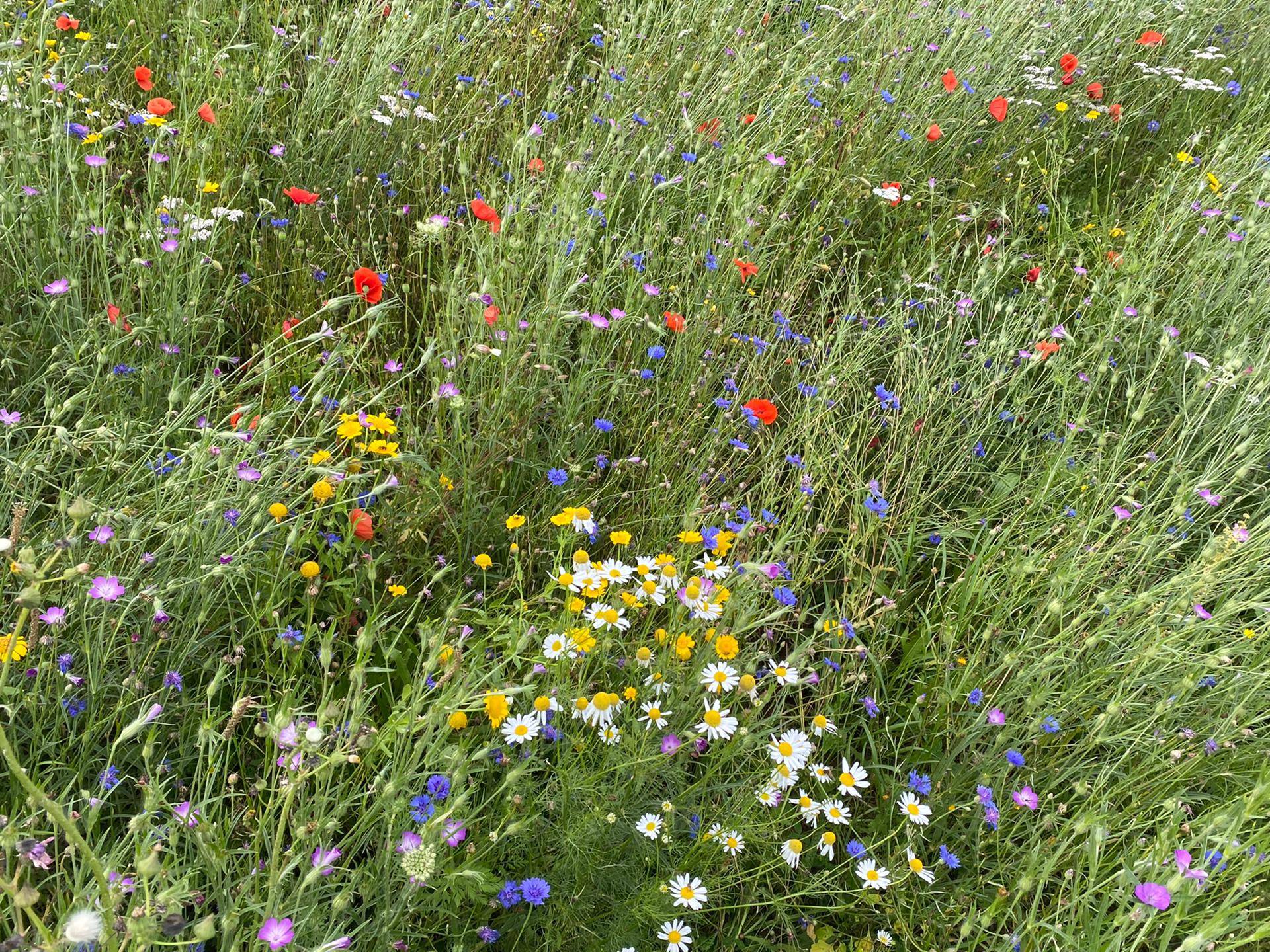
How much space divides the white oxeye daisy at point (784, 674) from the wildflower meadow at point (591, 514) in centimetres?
2

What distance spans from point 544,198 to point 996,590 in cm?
146

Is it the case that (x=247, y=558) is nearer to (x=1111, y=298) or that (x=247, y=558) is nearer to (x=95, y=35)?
(x=95, y=35)

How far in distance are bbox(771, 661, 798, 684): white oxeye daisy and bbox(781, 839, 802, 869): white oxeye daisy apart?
26 cm

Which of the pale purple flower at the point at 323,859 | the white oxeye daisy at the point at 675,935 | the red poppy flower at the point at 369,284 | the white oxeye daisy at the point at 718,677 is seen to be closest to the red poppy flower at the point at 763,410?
the white oxeye daisy at the point at 718,677

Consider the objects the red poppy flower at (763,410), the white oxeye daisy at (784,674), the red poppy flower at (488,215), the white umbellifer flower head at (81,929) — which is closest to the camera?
the white umbellifer flower head at (81,929)

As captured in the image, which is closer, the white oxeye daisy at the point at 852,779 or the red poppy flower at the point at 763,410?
the white oxeye daisy at the point at 852,779

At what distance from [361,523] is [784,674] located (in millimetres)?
838

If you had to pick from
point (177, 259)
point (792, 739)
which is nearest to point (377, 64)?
point (177, 259)

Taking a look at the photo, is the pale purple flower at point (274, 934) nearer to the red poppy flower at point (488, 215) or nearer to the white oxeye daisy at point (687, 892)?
the white oxeye daisy at point (687, 892)

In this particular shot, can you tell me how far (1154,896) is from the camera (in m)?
1.16

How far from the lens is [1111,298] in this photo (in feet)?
9.10

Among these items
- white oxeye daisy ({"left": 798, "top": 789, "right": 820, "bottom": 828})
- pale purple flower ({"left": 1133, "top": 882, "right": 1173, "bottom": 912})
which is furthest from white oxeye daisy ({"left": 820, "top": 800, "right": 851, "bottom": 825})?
pale purple flower ({"left": 1133, "top": 882, "right": 1173, "bottom": 912})

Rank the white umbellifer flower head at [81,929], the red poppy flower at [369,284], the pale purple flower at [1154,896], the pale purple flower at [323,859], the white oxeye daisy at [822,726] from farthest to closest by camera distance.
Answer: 1. the red poppy flower at [369,284]
2. the white oxeye daisy at [822,726]
3. the pale purple flower at [1154,896]
4. the pale purple flower at [323,859]
5. the white umbellifer flower head at [81,929]

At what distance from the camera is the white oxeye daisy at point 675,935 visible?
1316 mm
